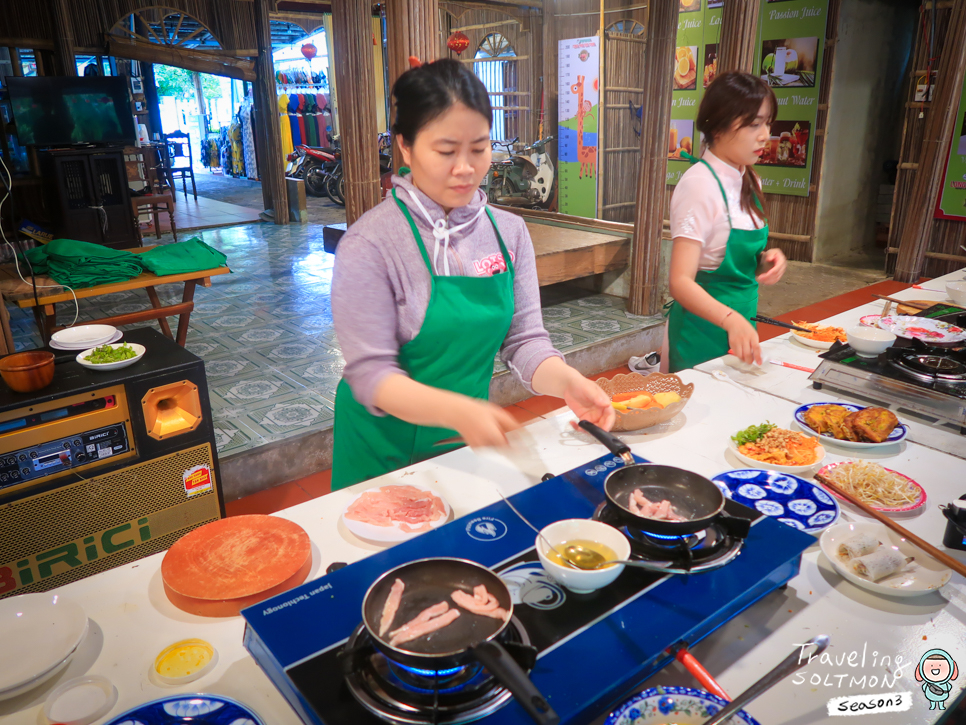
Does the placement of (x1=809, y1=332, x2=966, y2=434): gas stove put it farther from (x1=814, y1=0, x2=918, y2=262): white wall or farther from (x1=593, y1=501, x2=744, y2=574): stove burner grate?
(x1=814, y1=0, x2=918, y2=262): white wall

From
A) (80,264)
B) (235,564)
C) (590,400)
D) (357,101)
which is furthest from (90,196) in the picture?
(590,400)

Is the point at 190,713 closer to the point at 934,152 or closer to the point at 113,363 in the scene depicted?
the point at 113,363

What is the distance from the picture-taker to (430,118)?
4.68 ft

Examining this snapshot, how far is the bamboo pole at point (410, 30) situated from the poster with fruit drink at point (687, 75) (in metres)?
4.60

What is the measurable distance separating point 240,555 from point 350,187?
310cm

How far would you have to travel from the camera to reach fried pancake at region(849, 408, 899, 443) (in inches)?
70.2

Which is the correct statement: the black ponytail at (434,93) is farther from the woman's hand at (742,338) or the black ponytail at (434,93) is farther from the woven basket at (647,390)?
the woman's hand at (742,338)

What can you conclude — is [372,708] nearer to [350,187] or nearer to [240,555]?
[240,555]

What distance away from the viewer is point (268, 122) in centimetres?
876

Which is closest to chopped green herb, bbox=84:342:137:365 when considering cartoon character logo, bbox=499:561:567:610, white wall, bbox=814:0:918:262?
cartoon character logo, bbox=499:561:567:610

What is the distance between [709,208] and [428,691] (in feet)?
6.44

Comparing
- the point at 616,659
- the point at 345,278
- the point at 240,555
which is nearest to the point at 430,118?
the point at 345,278

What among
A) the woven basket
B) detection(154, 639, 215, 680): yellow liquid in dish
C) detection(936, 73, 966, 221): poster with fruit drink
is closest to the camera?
detection(154, 639, 215, 680): yellow liquid in dish

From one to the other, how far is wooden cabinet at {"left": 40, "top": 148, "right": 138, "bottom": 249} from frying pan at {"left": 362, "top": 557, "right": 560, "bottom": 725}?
285 inches
